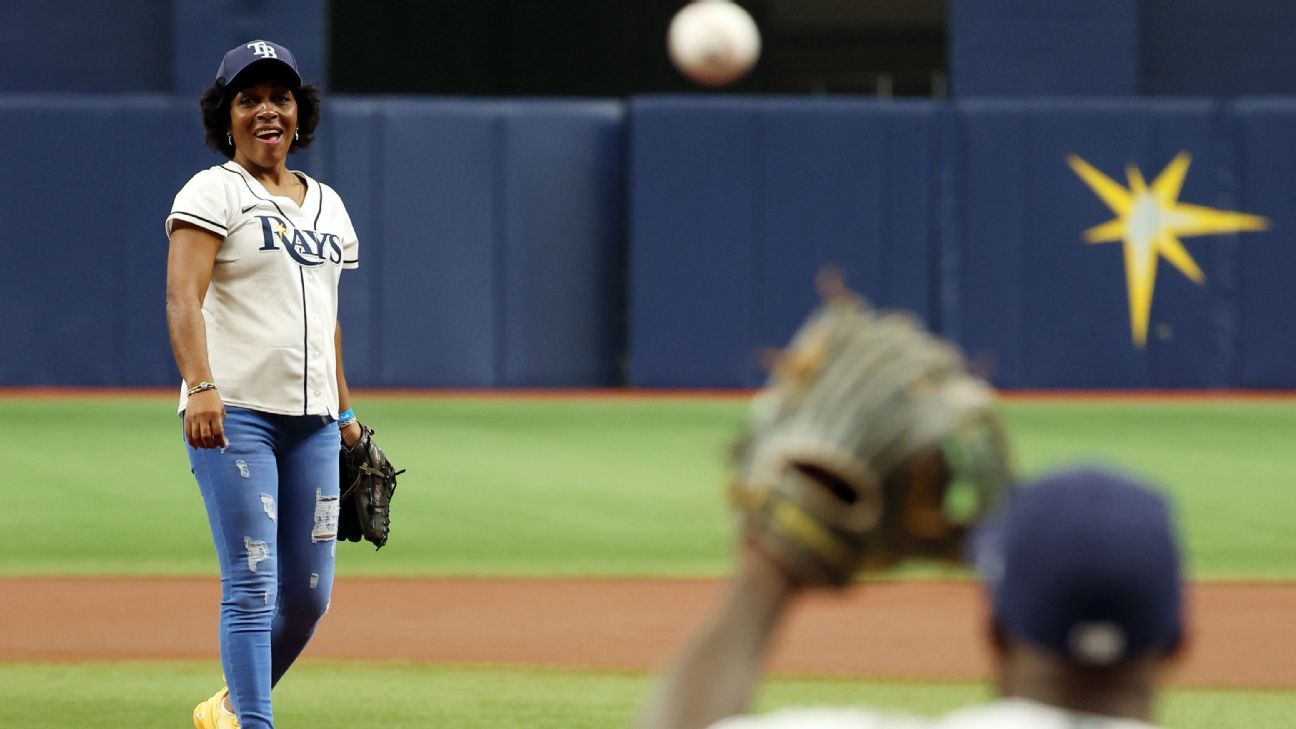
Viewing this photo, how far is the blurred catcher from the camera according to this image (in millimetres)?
1528

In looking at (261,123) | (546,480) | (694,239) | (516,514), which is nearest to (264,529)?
(261,123)

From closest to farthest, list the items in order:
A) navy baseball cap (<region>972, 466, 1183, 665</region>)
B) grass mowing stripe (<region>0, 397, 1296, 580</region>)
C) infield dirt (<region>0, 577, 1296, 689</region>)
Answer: navy baseball cap (<region>972, 466, 1183, 665</region>) → infield dirt (<region>0, 577, 1296, 689</region>) → grass mowing stripe (<region>0, 397, 1296, 580</region>)

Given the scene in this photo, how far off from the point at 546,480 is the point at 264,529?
704 cm

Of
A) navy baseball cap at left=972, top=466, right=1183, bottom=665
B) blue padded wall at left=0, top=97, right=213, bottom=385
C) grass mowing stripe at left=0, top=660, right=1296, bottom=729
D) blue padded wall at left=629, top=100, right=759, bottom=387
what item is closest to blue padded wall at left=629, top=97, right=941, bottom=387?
blue padded wall at left=629, top=100, right=759, bottom=387

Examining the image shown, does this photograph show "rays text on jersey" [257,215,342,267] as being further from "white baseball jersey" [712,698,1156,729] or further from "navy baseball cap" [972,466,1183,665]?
"navy baseball cap" [972,466,1183,665]

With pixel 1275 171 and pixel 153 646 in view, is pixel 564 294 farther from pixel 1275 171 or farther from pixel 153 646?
pixel 153 646

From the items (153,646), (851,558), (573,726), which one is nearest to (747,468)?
(851,558)

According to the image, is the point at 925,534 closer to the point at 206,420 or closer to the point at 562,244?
the point at 206,420

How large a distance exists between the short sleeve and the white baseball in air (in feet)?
37.2

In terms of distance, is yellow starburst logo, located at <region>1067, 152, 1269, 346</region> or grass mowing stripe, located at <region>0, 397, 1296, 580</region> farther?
yellow starburst logo, located at <region>1067, 152, 1269, 346</region>

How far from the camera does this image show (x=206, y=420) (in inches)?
170

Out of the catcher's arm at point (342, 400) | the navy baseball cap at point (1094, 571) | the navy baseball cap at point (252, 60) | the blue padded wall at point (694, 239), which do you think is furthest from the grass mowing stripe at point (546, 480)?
the navy baseball cap at point (1094, 571)

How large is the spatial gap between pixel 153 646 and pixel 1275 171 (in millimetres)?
12603

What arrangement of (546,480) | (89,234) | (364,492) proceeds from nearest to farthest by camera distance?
1. (364,492)
2. (546,480)
3. (89,234)
